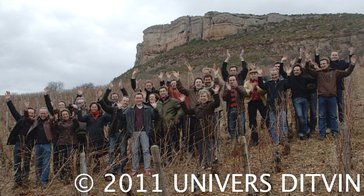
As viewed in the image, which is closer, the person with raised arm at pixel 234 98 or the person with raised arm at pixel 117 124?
the person with raised arm at pixel 117 124

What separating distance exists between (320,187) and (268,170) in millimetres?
991

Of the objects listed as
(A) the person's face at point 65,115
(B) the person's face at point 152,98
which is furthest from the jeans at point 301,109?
(A) the person's face at point 65,115

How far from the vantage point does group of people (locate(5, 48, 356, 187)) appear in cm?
762

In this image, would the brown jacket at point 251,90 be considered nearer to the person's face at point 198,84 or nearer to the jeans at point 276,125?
the jeans at point 276,125

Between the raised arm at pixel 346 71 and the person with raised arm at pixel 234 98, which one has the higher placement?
the raised arm at pixel 346 71

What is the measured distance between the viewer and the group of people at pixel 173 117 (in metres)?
7.62

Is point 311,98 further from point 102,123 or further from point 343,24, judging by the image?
point 343,24

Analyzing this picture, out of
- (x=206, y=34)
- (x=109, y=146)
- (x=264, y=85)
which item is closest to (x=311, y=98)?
(x=264, y=85)

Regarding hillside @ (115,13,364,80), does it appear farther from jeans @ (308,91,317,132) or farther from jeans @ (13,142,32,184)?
jeans @ (13,142,32,184)

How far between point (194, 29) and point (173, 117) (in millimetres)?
60459


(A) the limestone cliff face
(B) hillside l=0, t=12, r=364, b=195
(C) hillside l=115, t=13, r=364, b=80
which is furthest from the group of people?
(A) the limestone cliff face

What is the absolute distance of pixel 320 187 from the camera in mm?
6398

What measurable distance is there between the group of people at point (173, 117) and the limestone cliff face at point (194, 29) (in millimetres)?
50836

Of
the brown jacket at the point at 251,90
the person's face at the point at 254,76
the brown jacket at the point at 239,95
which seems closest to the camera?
the brown jacket at the point at 239,95
